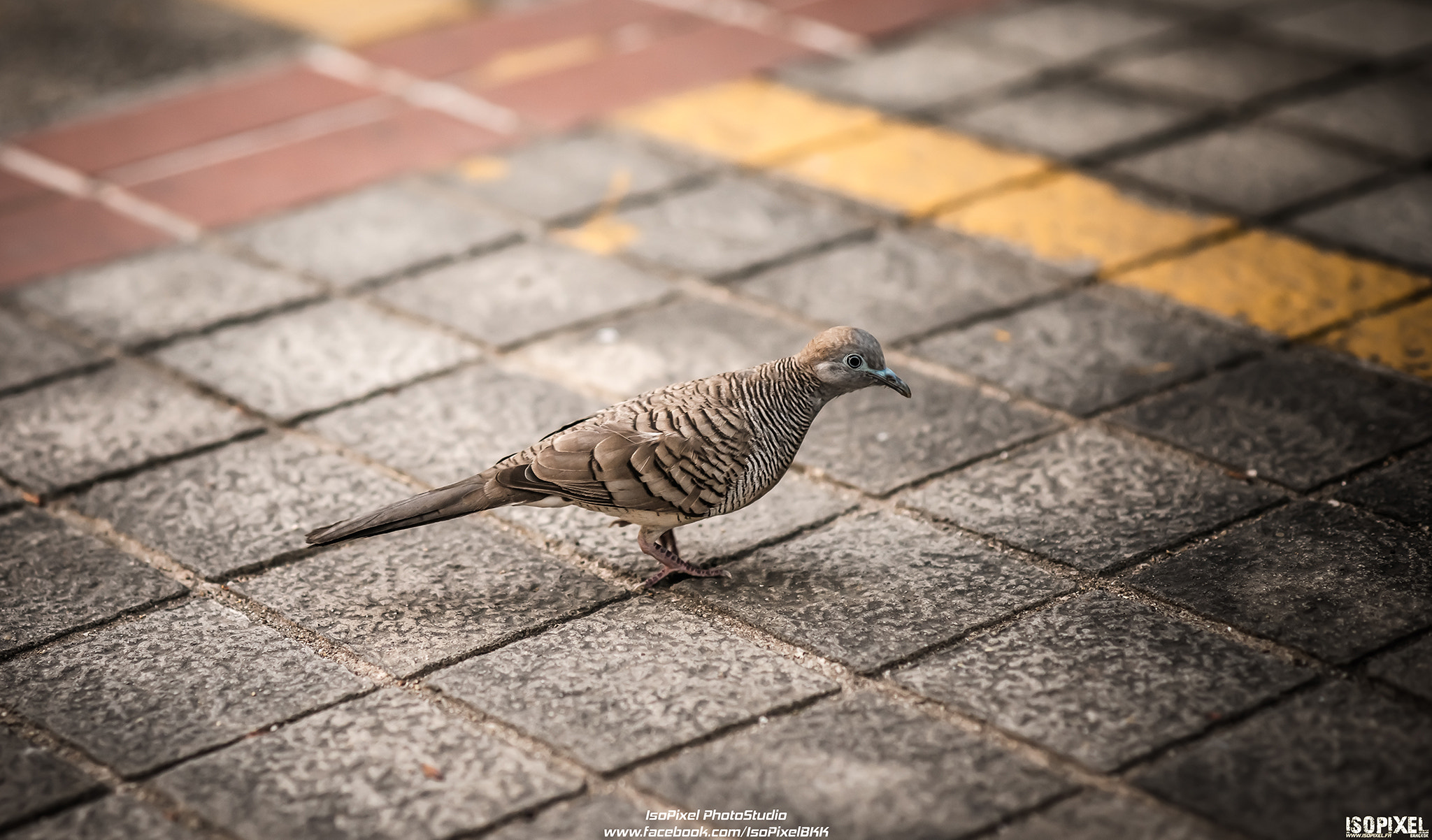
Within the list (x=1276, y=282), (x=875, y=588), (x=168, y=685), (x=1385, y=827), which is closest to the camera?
(x=1385, y=827)

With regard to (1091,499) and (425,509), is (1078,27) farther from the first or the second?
(425,509)

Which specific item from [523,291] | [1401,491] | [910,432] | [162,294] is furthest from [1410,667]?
[162,294]

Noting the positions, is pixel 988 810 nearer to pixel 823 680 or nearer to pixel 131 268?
pixel 823 680

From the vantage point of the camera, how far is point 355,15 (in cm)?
740

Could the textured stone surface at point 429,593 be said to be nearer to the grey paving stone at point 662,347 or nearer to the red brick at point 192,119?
the grey paving stone at point 662,347

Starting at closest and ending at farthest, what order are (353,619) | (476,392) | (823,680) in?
(823,680) → (353,619) → (476,392)

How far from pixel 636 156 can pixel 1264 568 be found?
3249 mm

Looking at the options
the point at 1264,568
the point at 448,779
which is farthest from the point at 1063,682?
the point at 448,779

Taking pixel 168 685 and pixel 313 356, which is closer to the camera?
pixel 168 685

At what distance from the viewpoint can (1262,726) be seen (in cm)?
304

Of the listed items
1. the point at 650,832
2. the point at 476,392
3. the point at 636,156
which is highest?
the point at 636,156

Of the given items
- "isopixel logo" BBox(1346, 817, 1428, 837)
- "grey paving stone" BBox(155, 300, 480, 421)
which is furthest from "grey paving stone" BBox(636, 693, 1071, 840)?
"grey paving stone" BBox(155, 300, 480, 421)

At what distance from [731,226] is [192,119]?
2559mm

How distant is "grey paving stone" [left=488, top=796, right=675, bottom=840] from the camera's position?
283 centimetres
